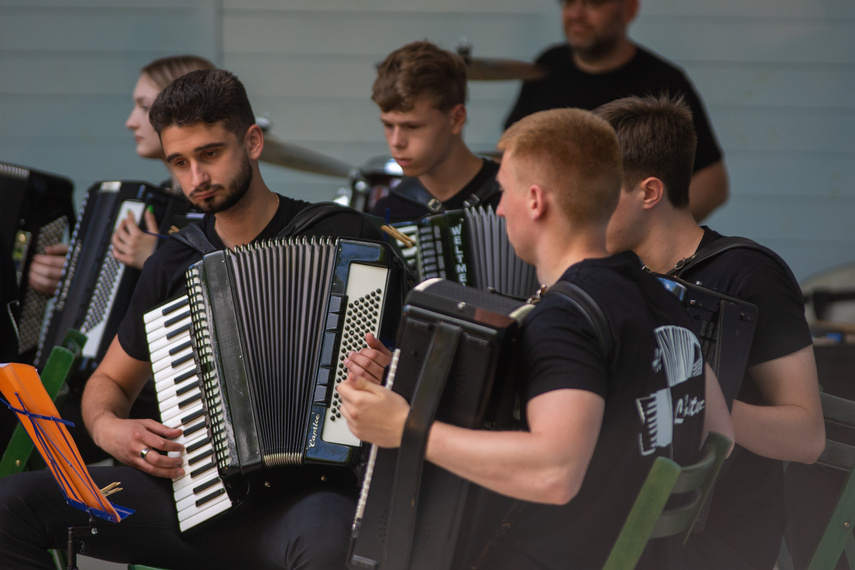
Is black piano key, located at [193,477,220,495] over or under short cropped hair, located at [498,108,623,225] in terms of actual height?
under

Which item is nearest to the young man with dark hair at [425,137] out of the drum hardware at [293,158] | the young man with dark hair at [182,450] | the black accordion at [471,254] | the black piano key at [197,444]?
the black accordion at [471,254]

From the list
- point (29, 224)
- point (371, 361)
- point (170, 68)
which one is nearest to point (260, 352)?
point (371, 361)

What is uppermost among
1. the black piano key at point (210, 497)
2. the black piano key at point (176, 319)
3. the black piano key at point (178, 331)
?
the black piano key at point (176, 319)

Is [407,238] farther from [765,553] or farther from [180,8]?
[180,8]

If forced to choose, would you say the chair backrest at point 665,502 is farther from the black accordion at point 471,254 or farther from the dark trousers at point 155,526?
the black accordion at point 471,254

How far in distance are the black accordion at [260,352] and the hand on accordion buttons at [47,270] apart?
120 cm

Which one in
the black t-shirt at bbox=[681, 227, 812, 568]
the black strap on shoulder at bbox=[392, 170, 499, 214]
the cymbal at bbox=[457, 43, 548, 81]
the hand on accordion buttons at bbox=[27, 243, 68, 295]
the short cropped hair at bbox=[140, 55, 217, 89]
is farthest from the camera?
the cymbal at bbox=[457, 43, 548, 81]

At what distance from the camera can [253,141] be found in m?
2.40

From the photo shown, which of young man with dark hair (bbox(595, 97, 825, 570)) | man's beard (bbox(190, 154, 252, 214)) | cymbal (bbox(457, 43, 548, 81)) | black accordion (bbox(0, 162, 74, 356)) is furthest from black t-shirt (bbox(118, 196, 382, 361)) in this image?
cymbal (bbox(457, 43, 548, 81))

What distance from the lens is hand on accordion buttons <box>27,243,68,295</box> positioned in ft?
9.97

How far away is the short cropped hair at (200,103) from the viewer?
2256 millimetres

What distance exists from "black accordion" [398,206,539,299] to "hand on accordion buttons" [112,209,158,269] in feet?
2.95

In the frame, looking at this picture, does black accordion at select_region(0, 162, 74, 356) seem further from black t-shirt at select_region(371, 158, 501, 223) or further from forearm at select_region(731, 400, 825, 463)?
forearm at select_region(731, 400, 825, 463)

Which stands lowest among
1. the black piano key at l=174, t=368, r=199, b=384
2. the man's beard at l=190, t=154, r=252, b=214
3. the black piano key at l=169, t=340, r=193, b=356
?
the black piano key at l=174, t=368, r=199, b=384
